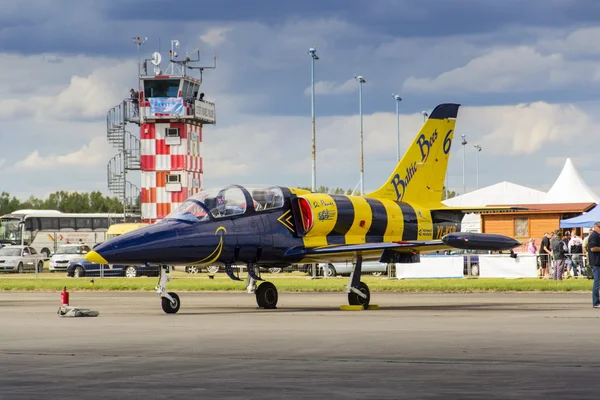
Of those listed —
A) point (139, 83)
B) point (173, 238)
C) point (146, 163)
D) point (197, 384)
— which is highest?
point (139, 83)

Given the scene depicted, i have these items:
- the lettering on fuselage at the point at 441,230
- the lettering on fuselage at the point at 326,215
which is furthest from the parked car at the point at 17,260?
the lettering on fuselage at the point at 326,215

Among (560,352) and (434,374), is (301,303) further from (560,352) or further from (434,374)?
(434,374)

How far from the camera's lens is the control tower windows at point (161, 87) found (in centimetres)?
8956

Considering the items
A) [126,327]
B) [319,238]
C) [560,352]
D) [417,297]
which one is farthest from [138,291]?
[560,352]

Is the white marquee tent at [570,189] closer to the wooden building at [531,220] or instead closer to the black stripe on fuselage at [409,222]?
the wooden building at [531,220]

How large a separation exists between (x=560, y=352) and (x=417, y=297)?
17580 millimetres

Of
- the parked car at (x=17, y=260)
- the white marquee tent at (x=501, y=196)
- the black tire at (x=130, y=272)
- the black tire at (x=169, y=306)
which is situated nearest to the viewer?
the black tire at (x=169, y=306)

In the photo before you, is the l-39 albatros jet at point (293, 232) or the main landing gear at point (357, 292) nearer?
the l-39 albatros jet at point (293, 232)

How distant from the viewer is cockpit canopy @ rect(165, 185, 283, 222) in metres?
23.1

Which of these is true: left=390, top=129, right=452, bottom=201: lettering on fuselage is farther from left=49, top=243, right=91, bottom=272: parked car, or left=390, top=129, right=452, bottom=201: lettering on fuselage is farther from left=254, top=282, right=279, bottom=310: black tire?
left=49, top=243, right=91, bottom=272: parked car

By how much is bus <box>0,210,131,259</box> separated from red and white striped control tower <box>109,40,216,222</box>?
9.81 m

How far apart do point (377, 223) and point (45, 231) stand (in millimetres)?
78029

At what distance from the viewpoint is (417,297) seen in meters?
30.5

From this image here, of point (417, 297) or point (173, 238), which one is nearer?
point (173, 238)
